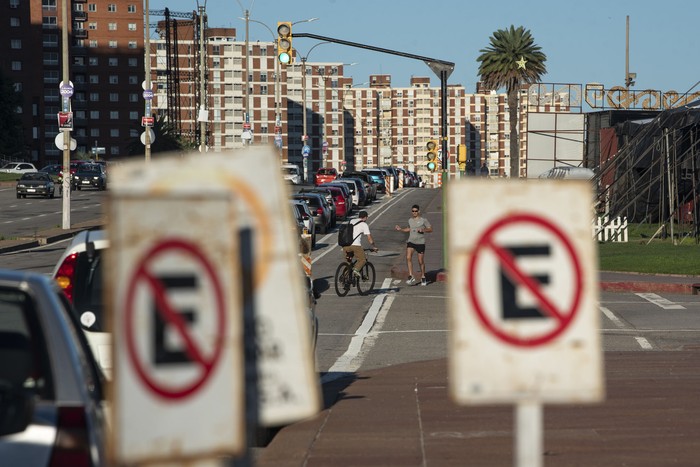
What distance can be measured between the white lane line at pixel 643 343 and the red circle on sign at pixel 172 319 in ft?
49.3

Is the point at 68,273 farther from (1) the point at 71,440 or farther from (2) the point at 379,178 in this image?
(2) the point at 379,178

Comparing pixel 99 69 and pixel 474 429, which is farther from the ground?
pixel 99 69

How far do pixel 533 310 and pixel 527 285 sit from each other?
0.08 meters

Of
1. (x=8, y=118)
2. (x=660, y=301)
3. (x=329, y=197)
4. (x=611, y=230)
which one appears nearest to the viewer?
(x=660, y=301)

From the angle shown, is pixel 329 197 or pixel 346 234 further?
pixel 329 197

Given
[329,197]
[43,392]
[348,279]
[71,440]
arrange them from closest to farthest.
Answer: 1. [71,440]
2. [43,392]
3. [348,279]
4. [329,197]

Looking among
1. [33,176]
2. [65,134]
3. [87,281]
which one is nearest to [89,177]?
[33,176]

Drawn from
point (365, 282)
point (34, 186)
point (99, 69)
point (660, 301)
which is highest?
point (99, 69)

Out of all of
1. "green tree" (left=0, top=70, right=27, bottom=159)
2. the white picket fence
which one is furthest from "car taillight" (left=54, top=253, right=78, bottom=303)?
"green tree" (left=0, top=70, right=27, bottom=159)

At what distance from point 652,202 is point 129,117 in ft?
427

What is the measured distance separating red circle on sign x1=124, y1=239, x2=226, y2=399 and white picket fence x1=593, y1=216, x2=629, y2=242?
40397 millimetres

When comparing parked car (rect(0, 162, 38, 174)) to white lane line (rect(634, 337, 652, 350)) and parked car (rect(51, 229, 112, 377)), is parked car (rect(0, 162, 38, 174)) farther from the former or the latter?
parked car (rect(51, 229, 112, 377))

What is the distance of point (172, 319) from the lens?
10.6ft

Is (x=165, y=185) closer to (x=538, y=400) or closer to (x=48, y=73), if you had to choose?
(x=538, y=400)
